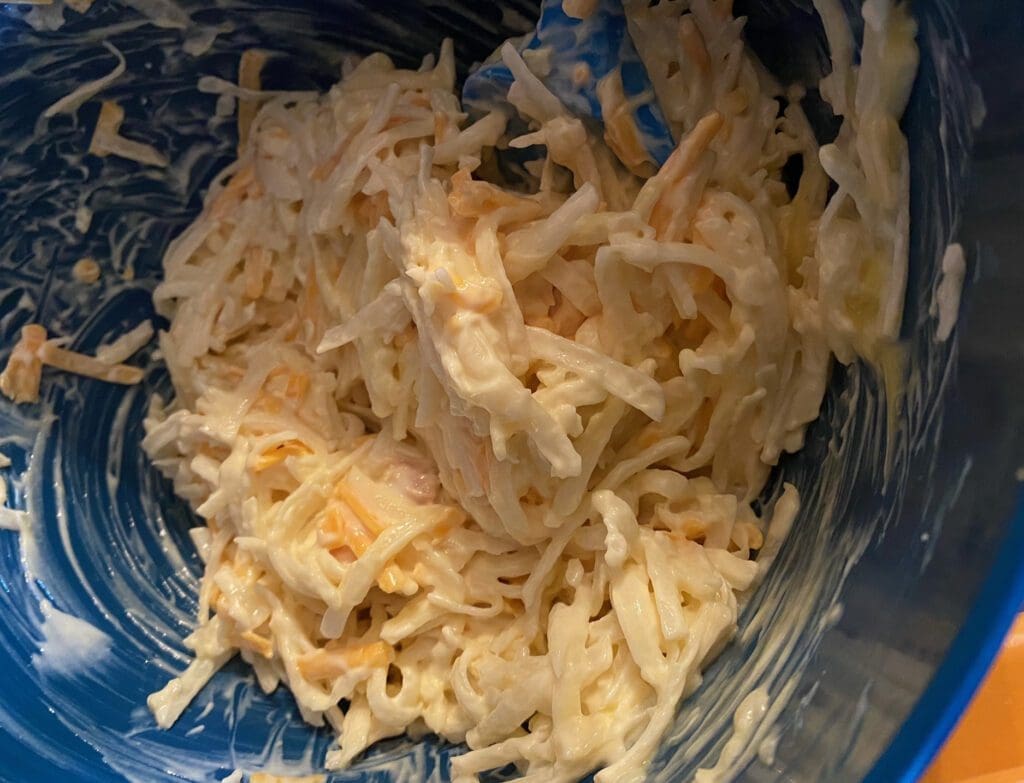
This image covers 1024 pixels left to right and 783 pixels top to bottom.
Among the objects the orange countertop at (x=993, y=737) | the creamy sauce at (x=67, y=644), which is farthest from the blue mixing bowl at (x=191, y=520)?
the orange countertop at (x=993, y=737)

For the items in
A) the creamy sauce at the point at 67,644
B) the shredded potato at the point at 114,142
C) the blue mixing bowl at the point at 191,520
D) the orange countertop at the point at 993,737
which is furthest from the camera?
the shredded potato at the point at 114,142

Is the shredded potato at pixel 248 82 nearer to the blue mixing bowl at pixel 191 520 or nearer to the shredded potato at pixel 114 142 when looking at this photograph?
the blue mixing bowl at pixel 191 520

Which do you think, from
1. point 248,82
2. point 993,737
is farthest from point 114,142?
point 993,737

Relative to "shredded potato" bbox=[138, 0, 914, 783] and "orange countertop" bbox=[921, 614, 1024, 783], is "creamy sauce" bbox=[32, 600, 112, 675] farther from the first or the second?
"orange countertop" bbox=[921, 614, 1024, 783]

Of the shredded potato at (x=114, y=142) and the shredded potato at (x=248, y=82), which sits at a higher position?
the shredded potato at (x=248, y=82)

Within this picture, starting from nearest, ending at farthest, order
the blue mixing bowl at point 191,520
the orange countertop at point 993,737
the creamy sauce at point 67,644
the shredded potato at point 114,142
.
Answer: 1. the blue mixing bowl at point 191,520
2. the orange countertop at point 993,737
3. the creamy sauce at point 67,644
4. the shredded potato at point 114,142

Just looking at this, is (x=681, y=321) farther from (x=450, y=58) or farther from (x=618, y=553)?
(x=450, y=58)

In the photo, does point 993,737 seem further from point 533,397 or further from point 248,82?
point 248,82
